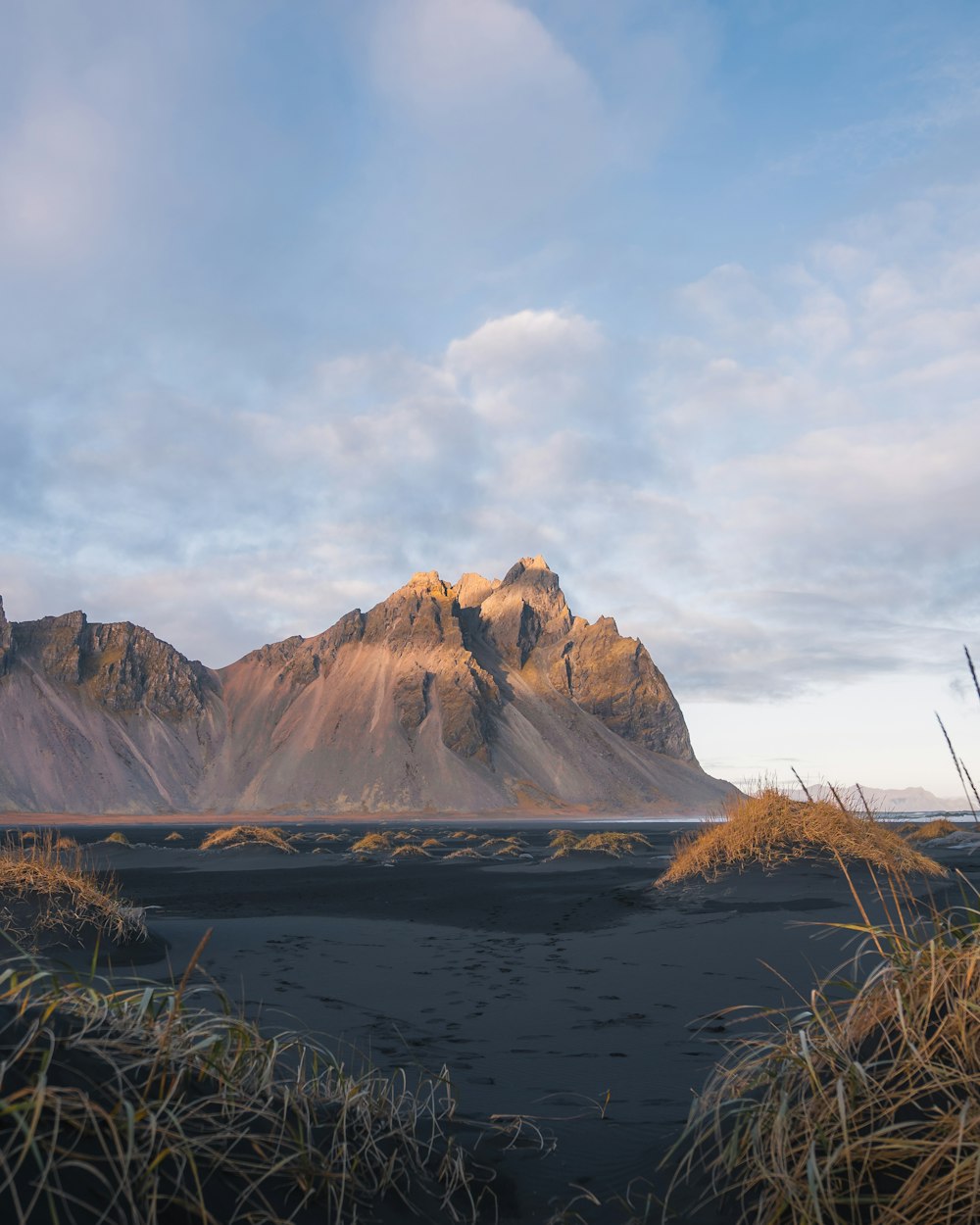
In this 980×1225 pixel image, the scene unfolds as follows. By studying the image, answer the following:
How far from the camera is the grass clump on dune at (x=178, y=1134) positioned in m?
2.15

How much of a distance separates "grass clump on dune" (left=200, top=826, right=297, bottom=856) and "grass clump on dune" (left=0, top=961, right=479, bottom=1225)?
3034cm

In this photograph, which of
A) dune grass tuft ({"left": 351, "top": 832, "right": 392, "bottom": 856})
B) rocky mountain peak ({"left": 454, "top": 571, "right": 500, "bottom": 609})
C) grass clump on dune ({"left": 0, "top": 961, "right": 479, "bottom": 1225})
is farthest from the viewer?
rocky mountain peak ({"left": 454, "top": 571, "right": 500, "bottom": 609})

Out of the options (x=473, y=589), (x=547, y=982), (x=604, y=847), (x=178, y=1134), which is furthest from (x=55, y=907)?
(x=473, y=589)

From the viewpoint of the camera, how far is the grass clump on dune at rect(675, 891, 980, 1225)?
94.4 inches

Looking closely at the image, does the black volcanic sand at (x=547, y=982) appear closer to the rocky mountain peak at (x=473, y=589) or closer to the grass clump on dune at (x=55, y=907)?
the grass clump on dune at (x=55, y=907)

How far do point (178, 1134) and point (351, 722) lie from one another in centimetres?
11374


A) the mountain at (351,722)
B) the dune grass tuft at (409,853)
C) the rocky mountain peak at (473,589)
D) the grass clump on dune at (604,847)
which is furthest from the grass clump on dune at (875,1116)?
the rocky mountain peak at (473,589)

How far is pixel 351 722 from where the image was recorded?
374 ft

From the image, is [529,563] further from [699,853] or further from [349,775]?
[699,853]

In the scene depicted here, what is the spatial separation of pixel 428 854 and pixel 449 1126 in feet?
95.3

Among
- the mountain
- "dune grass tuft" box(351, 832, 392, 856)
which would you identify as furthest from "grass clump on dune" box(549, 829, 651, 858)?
the mountain

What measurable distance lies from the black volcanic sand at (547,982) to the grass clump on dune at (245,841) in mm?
15222

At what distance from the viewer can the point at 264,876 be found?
2373 cm

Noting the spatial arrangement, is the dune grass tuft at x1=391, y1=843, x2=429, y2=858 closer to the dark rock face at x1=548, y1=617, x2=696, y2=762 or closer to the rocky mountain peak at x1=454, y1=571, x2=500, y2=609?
the dark rock face at x1=548, y1=617, x2=696, y2=762
